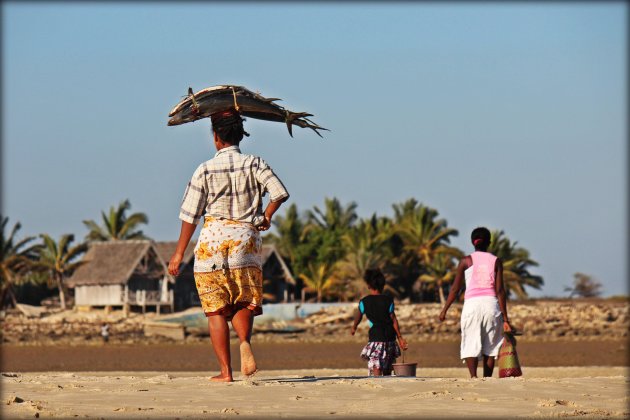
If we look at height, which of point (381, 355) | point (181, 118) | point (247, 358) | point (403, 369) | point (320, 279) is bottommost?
point (403, 369)

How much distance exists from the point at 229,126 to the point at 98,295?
44293mm

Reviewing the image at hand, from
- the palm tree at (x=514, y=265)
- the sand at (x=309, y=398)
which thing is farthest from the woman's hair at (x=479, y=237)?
the palm tree at (x=514, y=265)

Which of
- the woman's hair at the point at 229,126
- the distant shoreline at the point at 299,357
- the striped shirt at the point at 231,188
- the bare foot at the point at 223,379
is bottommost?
the distant shoreline at the point at 299,357

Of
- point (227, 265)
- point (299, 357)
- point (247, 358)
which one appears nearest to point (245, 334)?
point (247, 358)

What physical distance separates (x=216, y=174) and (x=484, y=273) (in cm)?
311

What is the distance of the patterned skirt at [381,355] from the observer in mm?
10539

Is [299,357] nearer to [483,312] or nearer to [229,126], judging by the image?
[483,312]

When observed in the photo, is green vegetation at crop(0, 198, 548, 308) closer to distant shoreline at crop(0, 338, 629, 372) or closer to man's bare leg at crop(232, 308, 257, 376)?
distant shoreline at crop(0, 338, 629, 372)

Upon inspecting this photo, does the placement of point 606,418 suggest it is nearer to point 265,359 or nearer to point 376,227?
point 265,359

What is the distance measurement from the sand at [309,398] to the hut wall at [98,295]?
4288 centimetres

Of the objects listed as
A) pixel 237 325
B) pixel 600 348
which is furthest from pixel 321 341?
pixel 237 325

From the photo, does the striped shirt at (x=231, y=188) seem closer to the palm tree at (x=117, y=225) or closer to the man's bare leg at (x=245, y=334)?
the man's bare leg at (x=245, y=334)

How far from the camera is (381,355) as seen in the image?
10547mm

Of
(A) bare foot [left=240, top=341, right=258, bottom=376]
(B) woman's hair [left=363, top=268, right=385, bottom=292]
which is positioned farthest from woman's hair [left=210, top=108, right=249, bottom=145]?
(B) woman's hair [left=363, top=268, right=385, bottom=292]
